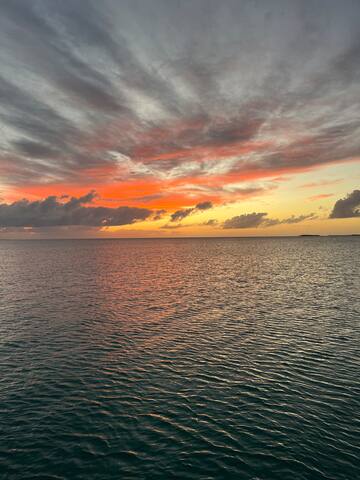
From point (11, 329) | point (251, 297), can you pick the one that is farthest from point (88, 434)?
point (251, 297)

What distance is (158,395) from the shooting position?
87.5 ft

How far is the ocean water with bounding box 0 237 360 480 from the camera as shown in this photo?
19.0 meters

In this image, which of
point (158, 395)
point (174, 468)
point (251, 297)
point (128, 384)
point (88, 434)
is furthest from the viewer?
point (251, 297)

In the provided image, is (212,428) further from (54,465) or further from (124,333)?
(124,333)

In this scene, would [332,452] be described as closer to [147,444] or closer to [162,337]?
[147,444]

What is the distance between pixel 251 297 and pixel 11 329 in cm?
4571

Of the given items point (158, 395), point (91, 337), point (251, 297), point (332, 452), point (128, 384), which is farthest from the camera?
point (251, 297)

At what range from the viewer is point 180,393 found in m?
26.9

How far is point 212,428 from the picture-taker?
869 inches

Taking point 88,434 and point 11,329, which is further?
point 11,329

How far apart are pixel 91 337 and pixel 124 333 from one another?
4517 mm

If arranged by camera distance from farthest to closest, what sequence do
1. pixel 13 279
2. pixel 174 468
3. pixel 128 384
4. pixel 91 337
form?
pixel 13 279
pixel 91 337
pixel 128 384
pixel 174 468

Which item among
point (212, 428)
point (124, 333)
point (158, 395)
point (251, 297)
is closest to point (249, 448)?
point (212, 428)

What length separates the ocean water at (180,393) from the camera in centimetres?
1895
